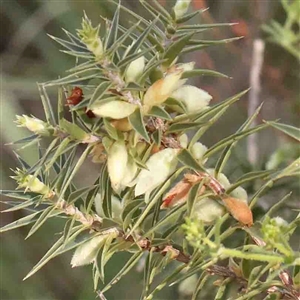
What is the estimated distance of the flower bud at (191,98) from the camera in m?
0.47

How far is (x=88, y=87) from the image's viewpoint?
438 millimetres

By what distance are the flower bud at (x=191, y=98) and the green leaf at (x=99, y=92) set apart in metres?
0.07

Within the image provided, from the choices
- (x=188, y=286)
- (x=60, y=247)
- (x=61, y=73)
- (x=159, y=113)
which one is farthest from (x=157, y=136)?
(x=61, y=73)

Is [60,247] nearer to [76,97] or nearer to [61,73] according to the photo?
[76,97]

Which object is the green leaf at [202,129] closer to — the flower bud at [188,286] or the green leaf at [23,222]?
the green leaf at [23,222]

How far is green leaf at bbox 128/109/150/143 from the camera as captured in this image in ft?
1.36

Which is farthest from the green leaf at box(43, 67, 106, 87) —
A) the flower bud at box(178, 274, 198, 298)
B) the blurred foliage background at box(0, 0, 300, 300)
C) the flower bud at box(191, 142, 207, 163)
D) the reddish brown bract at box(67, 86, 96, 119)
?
the blurred foliage background at box(0, 0, 300, 300)

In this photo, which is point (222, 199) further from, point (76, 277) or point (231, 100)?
point (76, 277)

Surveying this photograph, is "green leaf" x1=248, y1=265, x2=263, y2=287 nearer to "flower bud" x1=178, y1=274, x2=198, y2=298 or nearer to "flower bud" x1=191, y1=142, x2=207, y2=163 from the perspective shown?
"flower bud" x1=191, y1=142, x2=207, y2=163

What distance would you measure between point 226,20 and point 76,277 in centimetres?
68

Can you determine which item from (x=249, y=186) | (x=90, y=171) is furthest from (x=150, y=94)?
(x=90, y=171)

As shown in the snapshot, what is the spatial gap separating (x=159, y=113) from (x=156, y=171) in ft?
0.16

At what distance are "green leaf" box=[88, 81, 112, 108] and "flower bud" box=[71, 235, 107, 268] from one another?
136mm

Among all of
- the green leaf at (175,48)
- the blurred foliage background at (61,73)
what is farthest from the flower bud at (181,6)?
the blurred foliage background at (61,73)
